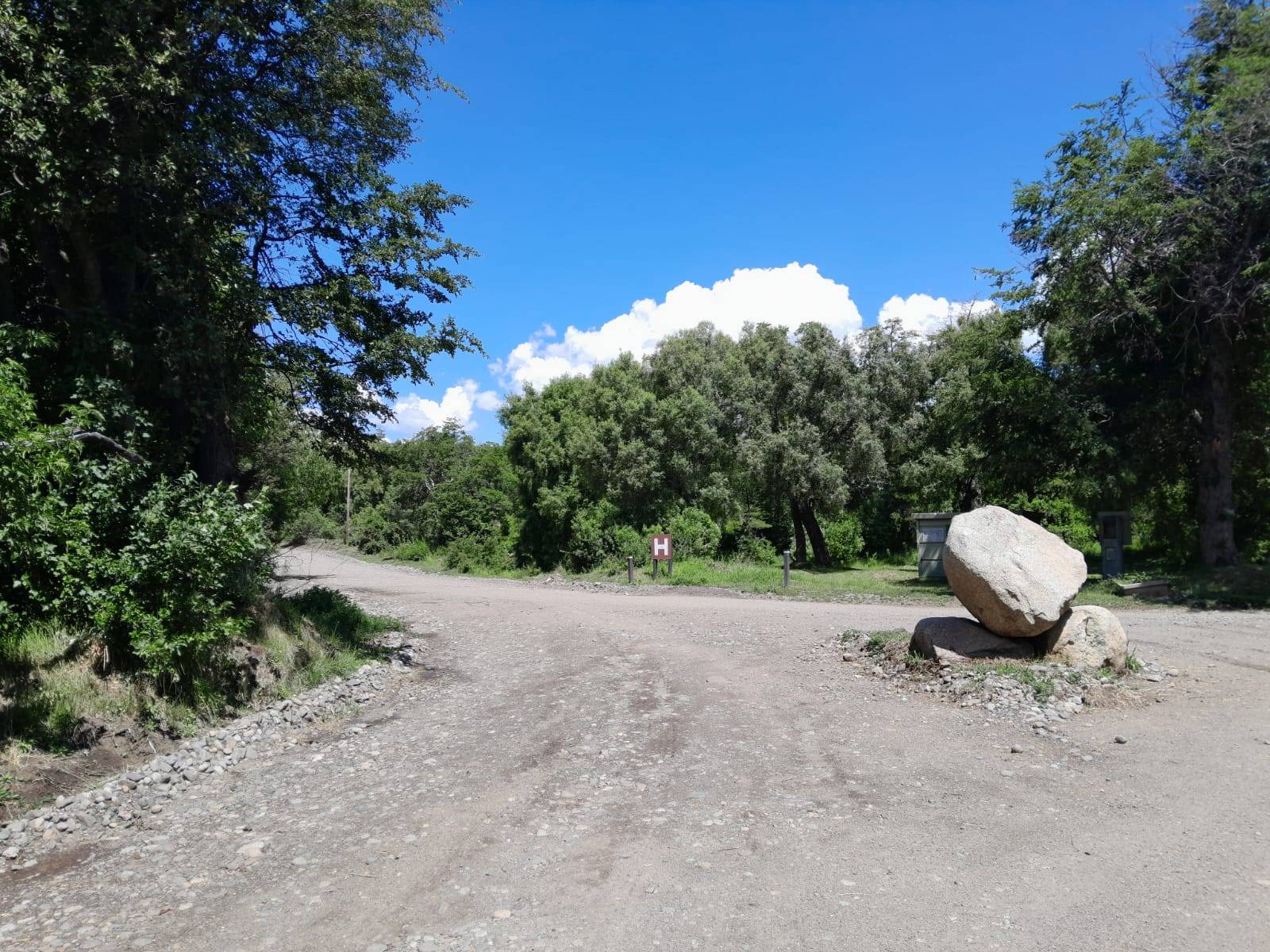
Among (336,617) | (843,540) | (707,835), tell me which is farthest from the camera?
(843,540)

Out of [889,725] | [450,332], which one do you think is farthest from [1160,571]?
[450,332]

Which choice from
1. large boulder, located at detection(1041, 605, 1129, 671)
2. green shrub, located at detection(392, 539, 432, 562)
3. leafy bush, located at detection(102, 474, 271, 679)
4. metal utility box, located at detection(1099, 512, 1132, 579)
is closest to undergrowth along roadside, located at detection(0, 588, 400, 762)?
leafy bush, located at detection(102, 474, 271, 679)

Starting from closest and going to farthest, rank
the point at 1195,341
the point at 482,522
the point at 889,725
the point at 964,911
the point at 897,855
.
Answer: the point at 964,911 < the point at 897,855 < the point at 889,725 < the point at 1195,341 < the point at 482,522

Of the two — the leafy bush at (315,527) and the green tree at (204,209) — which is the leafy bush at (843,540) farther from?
the leafy bush at (315,527)

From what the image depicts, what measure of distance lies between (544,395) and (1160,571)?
23.9 metres

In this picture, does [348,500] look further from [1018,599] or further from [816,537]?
[1018,599]

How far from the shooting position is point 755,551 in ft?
98.9

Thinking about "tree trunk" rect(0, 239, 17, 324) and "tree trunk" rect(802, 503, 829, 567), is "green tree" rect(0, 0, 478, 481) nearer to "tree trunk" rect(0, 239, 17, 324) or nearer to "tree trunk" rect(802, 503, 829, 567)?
"tree trunk" rect(0, 239, 17, 324)

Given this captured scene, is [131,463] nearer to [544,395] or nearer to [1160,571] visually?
[1160,571]

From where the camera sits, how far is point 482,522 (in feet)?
125

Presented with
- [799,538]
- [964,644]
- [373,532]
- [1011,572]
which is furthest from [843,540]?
[373,532]

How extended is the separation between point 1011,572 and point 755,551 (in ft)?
70.4

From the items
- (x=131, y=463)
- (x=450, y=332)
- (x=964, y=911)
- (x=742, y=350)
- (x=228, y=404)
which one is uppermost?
(x=742, y=350)

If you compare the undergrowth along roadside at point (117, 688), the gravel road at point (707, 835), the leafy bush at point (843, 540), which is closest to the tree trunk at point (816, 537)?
the leafy bush at point (843, 540)
